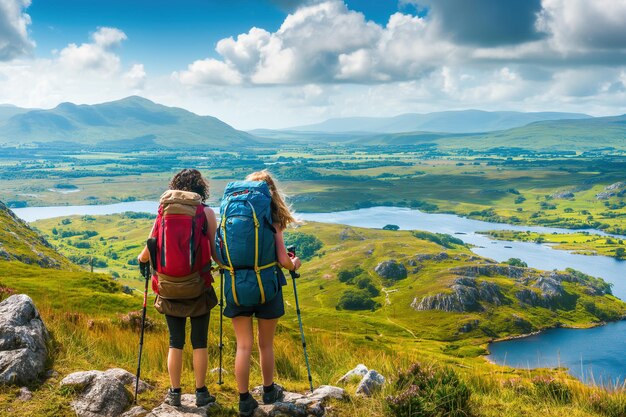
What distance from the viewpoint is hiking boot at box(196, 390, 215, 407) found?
8.55 metres

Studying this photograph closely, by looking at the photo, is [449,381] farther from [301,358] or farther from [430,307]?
[430,307]

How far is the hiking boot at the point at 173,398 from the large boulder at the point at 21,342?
258 cm

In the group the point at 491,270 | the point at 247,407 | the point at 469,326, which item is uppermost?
the point at 247,407

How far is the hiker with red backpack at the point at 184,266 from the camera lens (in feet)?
27.8

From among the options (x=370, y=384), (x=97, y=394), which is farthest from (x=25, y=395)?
(x=370, y=384)

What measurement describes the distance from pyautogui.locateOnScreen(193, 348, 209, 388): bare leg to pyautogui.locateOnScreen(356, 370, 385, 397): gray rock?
2974mm

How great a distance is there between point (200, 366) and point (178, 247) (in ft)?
7.32

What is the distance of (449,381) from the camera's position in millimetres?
9109

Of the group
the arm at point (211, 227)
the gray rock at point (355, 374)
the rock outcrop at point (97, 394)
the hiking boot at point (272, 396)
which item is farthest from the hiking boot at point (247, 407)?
the gray rock at point (355, 374)

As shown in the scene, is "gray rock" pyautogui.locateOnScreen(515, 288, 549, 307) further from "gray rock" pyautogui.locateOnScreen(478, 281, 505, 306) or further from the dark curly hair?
the dark curly hair

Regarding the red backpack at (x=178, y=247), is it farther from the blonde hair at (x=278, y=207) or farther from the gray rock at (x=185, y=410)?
the gray rock at (x=185, y=410)

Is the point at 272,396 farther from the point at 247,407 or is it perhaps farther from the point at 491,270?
the point at 491,270

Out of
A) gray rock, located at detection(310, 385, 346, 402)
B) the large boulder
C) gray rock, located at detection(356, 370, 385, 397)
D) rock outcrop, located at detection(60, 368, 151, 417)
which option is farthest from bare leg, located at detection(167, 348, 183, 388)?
gray rock, located at detection(356, 370, 385, 397)

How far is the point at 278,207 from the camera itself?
29.0 feet
